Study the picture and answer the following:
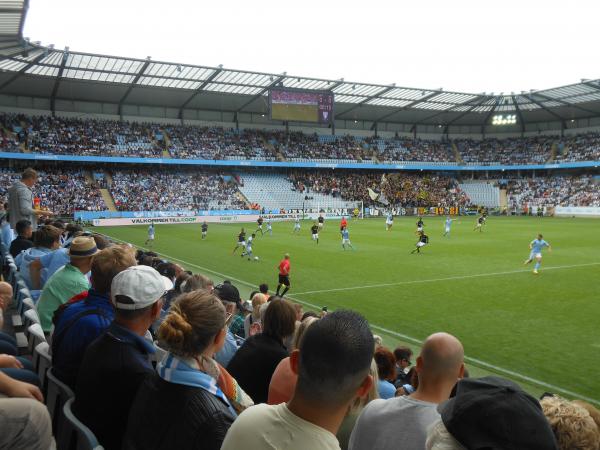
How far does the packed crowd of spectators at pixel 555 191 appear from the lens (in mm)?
62719

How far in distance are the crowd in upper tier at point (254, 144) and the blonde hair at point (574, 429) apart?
54778mm

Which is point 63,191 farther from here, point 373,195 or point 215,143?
point 373,195

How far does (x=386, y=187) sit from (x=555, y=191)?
2293 cm

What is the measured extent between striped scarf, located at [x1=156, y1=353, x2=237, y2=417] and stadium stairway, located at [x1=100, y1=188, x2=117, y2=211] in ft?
163

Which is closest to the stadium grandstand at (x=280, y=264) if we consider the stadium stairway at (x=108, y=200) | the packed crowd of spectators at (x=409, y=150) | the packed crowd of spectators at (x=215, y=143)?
the stadium stairway at (x=108, y=200)

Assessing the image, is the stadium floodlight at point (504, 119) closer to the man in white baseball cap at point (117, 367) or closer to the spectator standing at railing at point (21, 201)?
the spectator standing at railing at point (21, 201)

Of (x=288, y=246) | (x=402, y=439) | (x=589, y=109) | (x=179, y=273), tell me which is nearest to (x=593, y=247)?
(x=288, y=246)

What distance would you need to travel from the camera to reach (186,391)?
2.52 metres

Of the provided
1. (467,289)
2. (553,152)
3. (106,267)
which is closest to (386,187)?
(553,152)

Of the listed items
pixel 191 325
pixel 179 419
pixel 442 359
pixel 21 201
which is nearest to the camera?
pixel 179 419

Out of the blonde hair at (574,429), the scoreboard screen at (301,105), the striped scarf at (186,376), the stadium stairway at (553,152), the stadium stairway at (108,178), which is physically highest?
the scoreboard screen at (301,105)

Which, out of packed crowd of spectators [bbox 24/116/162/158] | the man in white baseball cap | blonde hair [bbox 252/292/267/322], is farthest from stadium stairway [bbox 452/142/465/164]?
the man in white baseball cap

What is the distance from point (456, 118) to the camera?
74.1 metres

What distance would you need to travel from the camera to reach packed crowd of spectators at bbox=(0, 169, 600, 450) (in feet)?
6.45
